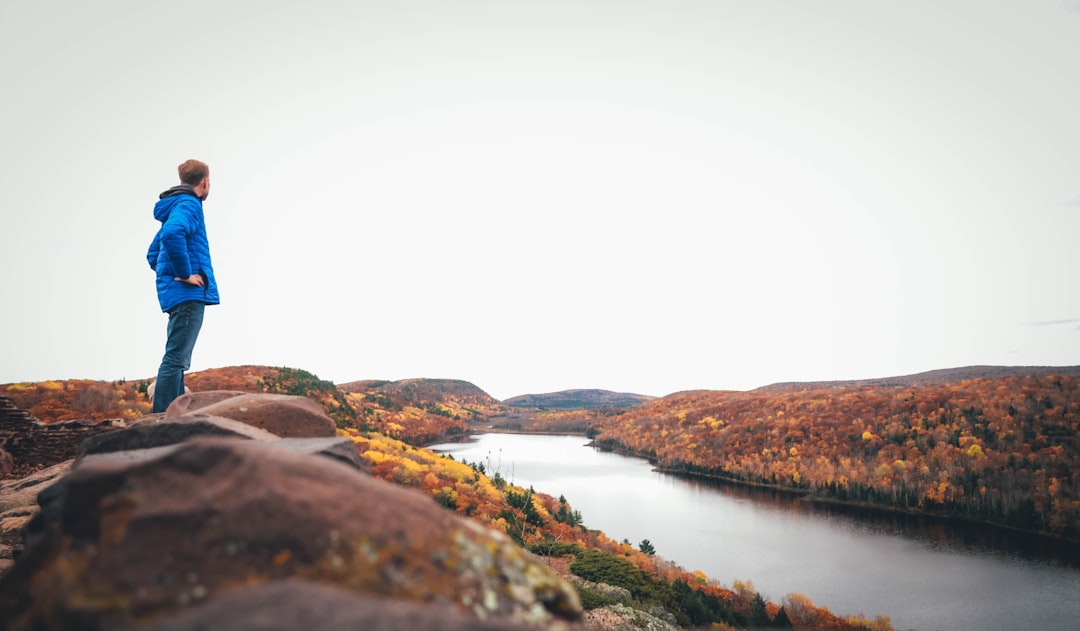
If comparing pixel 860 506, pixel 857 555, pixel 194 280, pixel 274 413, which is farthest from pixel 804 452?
pixel 194 280

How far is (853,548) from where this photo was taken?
4094cm

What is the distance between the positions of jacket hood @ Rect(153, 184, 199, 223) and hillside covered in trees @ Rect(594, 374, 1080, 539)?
6698cm

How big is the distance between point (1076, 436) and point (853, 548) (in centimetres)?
3559

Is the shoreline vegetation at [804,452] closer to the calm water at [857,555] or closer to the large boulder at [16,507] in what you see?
the calm water at [857,555]

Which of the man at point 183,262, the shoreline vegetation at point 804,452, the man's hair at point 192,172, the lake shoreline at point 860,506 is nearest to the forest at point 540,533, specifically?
the shoreline vegetation at point 804,452

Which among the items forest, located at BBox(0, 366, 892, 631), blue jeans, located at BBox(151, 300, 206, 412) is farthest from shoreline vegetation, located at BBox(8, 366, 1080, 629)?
blue jeans, located at BBox(151, 300, 206, 412)

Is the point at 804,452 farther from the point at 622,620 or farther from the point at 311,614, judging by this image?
the point at 311,614

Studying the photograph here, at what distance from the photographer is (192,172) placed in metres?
7.77

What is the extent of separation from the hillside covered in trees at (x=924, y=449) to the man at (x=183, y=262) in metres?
66.3

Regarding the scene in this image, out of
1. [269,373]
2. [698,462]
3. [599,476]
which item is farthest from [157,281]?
[698,462]

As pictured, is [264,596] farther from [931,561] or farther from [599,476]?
[599,476]

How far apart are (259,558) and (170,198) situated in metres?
7.44

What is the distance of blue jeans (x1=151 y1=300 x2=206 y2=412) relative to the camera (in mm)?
7660

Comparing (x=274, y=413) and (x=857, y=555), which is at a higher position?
(x=274, y=413)
